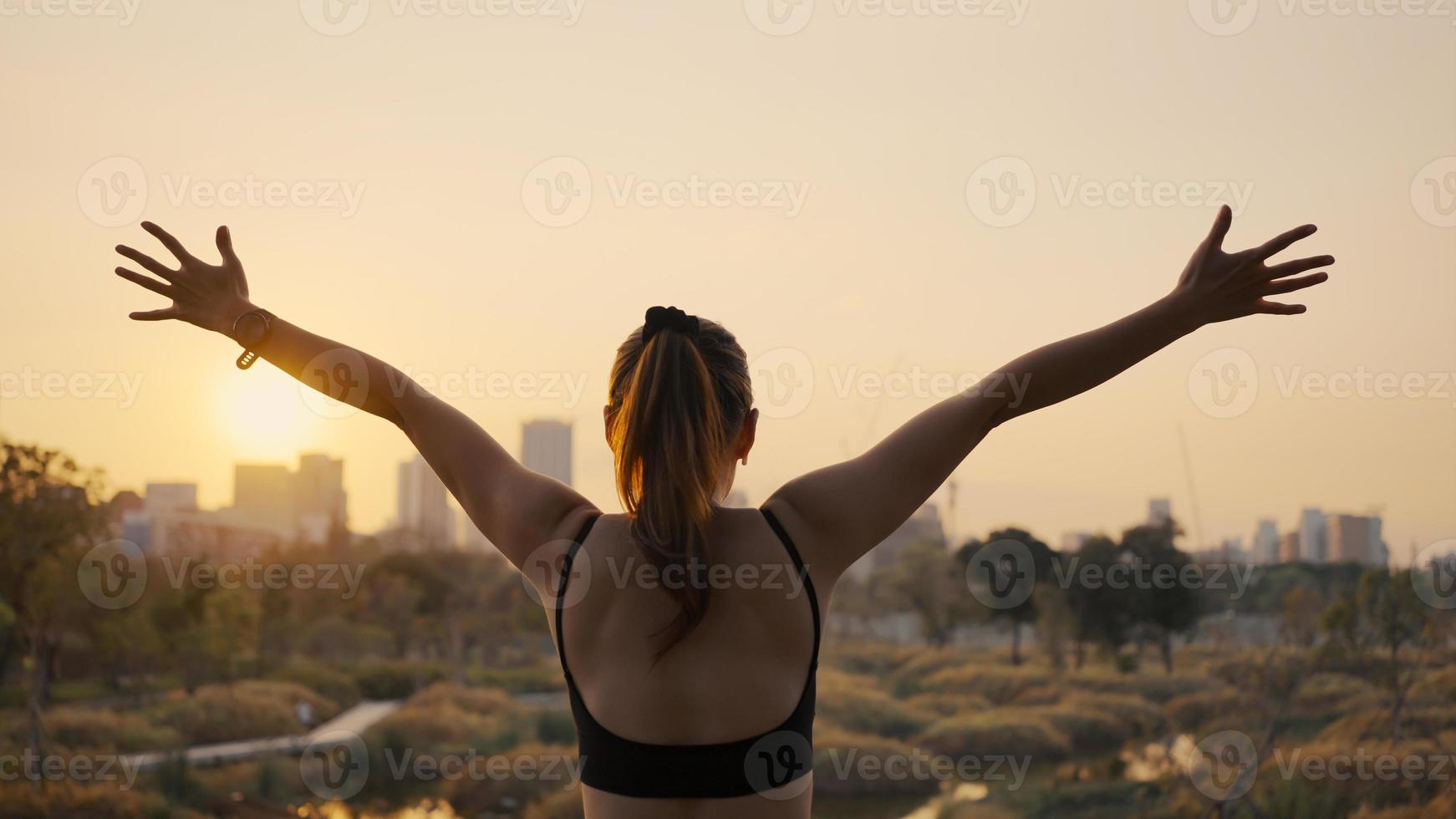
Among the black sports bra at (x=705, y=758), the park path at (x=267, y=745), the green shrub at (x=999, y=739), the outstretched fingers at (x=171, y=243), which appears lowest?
the green shrub at (x=999, y=739)

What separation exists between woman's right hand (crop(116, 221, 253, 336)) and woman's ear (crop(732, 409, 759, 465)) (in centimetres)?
66

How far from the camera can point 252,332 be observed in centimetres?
143

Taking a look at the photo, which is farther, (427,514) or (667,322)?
(427,514)

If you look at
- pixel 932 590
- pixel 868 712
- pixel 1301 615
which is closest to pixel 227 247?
pixel 868 712

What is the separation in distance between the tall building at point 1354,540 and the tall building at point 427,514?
10575mm

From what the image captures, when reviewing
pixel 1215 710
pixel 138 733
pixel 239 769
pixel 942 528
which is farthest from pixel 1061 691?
pixel 138 733

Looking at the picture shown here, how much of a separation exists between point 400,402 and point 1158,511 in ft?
46.8

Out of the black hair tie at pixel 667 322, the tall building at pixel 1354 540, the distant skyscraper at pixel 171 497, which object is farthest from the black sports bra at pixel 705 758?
the distant skyscraper at pixel 171 497

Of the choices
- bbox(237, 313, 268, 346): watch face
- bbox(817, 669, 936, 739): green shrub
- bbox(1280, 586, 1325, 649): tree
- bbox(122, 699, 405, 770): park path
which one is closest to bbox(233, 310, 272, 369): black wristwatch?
bbox(237, 313, 268, 346): watch face

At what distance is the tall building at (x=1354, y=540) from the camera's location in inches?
494

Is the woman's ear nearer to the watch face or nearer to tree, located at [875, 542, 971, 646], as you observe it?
the watch face

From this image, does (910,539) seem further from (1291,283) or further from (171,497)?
(1291,283)

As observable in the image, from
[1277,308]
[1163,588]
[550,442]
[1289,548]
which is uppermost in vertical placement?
[550,442]

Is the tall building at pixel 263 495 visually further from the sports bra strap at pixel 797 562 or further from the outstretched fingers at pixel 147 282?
A: the sports bra strap at pixel 797 562
